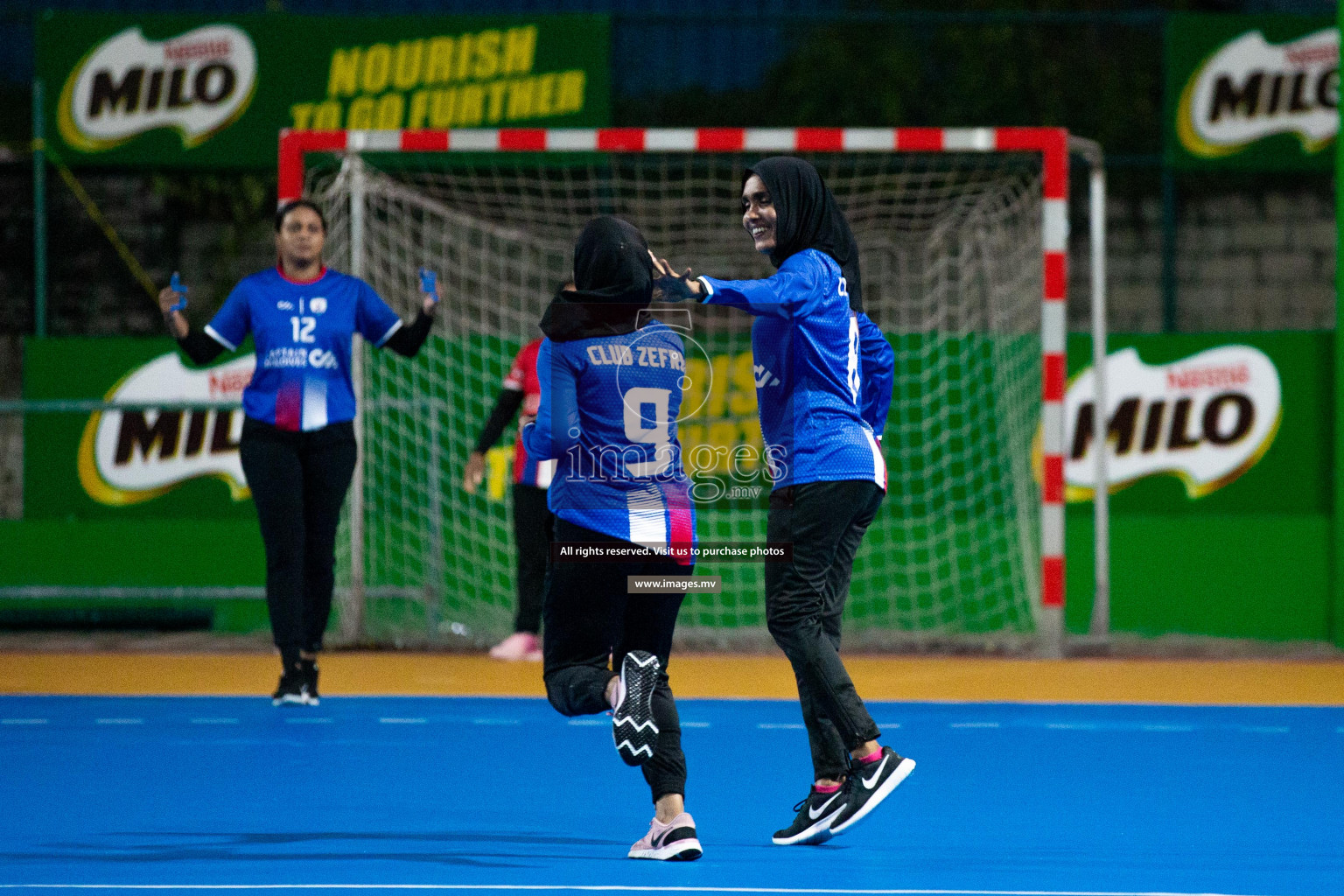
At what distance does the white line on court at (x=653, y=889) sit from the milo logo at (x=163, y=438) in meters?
6.31

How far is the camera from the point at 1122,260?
507 inches

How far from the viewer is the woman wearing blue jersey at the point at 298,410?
282 inches

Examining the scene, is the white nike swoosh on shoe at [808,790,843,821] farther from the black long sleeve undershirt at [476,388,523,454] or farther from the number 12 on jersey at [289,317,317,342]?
the black long sleeve undershirt at [476,388,523,454]

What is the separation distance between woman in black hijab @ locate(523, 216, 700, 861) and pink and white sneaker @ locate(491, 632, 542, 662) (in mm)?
4601

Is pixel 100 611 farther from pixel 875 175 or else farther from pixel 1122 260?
pixel 1122 260

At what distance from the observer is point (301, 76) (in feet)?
38.4

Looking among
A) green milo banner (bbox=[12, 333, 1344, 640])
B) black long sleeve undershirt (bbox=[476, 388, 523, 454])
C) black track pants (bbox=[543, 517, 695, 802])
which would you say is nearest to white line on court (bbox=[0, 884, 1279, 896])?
black track pants (bbox=[543, 517, 695, 802])

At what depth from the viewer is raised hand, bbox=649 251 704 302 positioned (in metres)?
4.41

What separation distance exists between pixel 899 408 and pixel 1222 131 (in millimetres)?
3592

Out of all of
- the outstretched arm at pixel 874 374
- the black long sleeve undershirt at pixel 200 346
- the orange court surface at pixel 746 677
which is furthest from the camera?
the orange court surface at pixel 746 677

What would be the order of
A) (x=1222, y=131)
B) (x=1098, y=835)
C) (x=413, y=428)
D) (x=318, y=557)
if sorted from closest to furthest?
(x=1098, y=835)
(x=318, y=557)
(x=413, y=428)
(x=1222, y=131)

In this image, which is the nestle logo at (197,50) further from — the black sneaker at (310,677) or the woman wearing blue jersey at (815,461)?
the woman wearing blue jersey at (815,461)

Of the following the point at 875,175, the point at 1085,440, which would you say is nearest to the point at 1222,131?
the point at 875,175

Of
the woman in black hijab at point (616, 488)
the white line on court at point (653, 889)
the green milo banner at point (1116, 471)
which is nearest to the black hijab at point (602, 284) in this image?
the woman in black hijab at point (616, 488)
